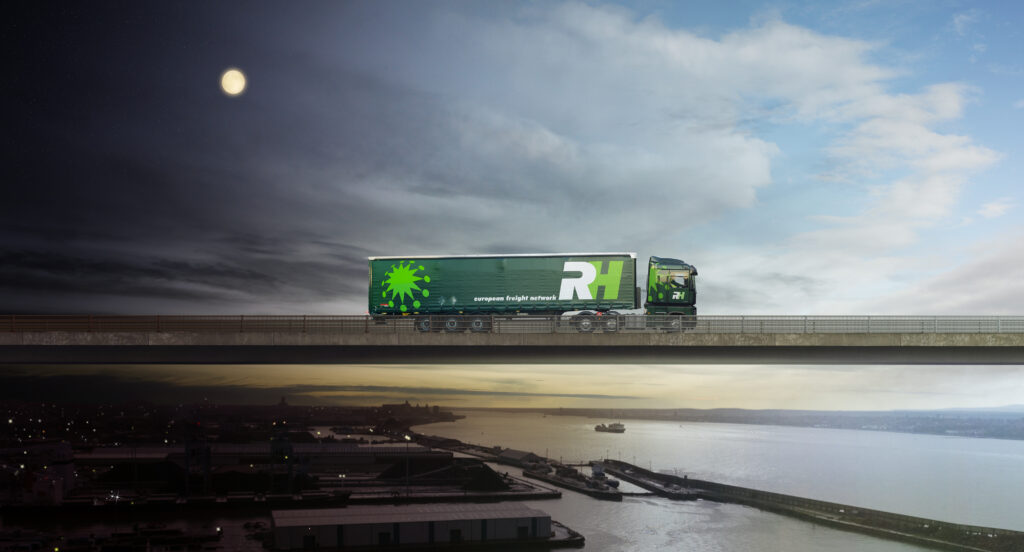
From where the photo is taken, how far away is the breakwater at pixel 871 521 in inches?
2014

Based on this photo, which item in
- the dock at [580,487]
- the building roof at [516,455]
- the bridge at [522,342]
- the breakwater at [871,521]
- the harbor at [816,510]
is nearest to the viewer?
the bridge at [522,342]

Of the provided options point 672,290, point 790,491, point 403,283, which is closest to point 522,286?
point 403,283

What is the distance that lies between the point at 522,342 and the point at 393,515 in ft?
52.3

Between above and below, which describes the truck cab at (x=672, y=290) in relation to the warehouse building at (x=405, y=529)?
above

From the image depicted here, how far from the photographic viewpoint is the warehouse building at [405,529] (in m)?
37.5

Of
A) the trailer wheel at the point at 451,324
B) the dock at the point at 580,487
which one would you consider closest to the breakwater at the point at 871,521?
the dock at the point at 580,487

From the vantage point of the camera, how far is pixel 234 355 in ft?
107

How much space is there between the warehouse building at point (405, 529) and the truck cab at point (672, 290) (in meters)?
A: 14.7

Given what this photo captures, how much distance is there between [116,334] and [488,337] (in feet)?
57.5

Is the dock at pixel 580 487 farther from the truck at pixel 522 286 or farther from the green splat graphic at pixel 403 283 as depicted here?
the green splat graphic at pixel 403 283

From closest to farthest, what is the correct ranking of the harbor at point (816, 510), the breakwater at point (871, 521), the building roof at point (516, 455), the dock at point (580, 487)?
1. the breakwater at point (871, 521)
2. the harbor at point (816, 510)
3. the dock at point (580, 487)
4. the building roof at point (516, 455)

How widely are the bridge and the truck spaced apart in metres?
5.55

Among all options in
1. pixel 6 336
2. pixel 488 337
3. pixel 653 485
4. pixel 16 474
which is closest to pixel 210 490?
Result: pixel 16 474

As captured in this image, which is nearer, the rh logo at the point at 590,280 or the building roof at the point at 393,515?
the building roof at the point at 393,515
